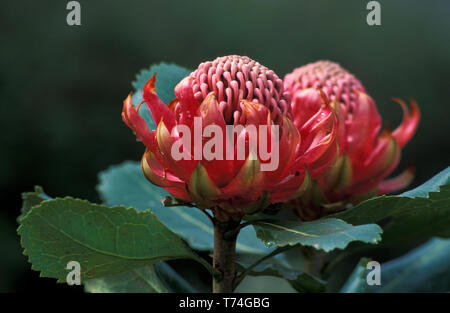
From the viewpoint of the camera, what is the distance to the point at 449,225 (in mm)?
1166

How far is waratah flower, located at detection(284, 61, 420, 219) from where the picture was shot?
45.7 inches

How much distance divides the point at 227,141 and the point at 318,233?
218 millimetres

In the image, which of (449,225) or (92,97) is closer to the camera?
(449,225)

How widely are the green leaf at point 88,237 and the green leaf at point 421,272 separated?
637 millimetres

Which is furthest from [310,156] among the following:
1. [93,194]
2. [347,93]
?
[93,194]

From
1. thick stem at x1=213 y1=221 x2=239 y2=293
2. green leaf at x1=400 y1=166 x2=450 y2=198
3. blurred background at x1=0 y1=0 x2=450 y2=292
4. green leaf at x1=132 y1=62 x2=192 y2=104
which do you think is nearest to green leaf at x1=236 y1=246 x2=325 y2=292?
thick stem at x1=213 y1=221 x2=239 y2=293

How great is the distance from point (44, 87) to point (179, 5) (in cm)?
128

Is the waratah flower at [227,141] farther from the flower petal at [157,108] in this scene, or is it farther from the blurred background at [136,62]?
the blurred background at [136,62]

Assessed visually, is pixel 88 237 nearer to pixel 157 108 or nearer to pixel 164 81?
pixel 157 108

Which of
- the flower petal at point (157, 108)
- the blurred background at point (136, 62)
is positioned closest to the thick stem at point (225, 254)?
the flower petal at point (157, 108)

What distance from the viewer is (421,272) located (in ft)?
4.50

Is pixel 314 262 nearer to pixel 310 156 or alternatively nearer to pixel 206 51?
pixel 310 156

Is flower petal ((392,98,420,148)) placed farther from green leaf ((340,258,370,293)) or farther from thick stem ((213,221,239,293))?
thick stem ((213,221,239,293))

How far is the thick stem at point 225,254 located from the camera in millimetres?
988
